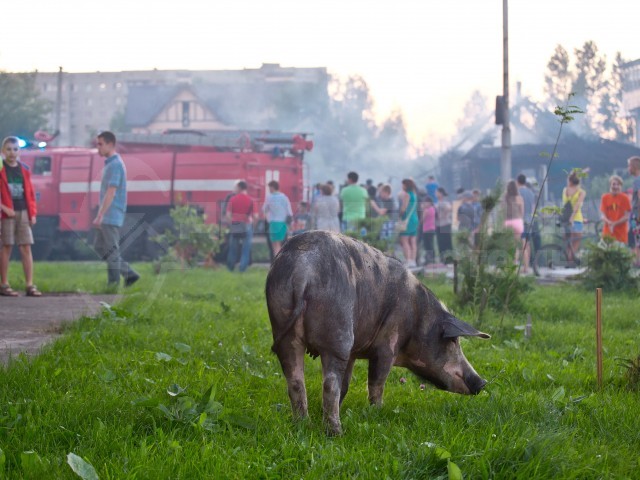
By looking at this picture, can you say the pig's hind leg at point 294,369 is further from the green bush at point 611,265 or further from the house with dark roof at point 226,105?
the house with dark roof at point 226,105

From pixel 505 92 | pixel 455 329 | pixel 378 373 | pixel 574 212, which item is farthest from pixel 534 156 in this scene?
pixel 378 373

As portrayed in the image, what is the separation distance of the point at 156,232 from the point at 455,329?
20198mm

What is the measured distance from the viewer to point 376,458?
167 inches

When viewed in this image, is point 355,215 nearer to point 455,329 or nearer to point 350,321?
point 455,329

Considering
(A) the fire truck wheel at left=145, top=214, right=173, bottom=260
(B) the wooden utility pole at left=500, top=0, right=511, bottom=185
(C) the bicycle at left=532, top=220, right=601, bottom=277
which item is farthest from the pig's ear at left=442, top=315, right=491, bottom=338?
(A) the fire truck wheel at left=145, top=214, right=173, bottom=260

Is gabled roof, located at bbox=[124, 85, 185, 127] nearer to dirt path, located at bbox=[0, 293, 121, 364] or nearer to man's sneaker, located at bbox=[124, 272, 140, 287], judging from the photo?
man's sneaker, located at bbox=[124, 272, 140, 287]

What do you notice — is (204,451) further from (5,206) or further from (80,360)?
(5,206)

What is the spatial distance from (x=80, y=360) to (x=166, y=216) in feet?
67.8

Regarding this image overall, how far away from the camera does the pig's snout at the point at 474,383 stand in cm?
579

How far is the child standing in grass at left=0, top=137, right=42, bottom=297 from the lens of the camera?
11.3m

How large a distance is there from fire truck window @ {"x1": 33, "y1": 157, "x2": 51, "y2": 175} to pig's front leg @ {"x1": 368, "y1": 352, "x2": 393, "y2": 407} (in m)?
23.8

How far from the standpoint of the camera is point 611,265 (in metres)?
13.3

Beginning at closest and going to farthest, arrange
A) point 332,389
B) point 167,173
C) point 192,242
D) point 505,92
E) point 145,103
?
point 332,389
point 505,92
point 192,242
point 167,173
point 145,103

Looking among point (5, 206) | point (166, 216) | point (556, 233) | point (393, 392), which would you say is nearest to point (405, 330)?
point (393, 392)
